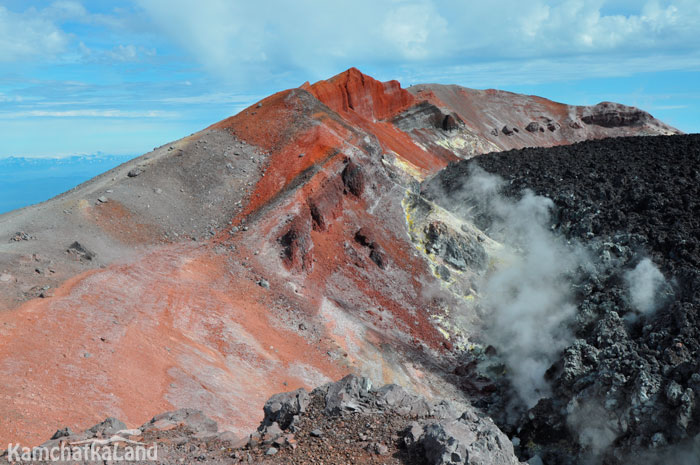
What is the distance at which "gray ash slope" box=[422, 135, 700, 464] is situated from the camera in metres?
15.5

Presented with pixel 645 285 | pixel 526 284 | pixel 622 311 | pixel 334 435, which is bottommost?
pixel 334 435

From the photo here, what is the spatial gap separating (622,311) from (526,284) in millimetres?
6979

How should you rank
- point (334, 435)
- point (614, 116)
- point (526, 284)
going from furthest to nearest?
point (614, 116) < point (526, 284) < point (334, 435)

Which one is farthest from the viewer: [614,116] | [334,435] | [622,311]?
[614,116]

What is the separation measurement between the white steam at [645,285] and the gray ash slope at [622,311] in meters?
0.17

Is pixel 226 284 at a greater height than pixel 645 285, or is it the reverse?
pixel 226 284

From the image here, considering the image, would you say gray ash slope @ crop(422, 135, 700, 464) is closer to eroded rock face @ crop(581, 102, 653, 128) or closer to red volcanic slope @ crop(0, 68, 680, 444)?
red volcanic slope @ crop(0, 68, 680, 444)

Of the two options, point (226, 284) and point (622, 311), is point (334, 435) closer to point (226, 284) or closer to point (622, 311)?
point (226, 284)

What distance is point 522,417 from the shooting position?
19.9 meters

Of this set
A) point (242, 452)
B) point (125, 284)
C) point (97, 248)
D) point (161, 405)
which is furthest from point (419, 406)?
point (97, 248)

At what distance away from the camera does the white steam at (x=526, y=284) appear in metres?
23.5

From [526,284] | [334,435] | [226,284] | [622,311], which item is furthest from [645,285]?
[226,284]

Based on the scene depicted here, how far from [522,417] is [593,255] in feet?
41.1

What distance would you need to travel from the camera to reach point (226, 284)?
905 inches
